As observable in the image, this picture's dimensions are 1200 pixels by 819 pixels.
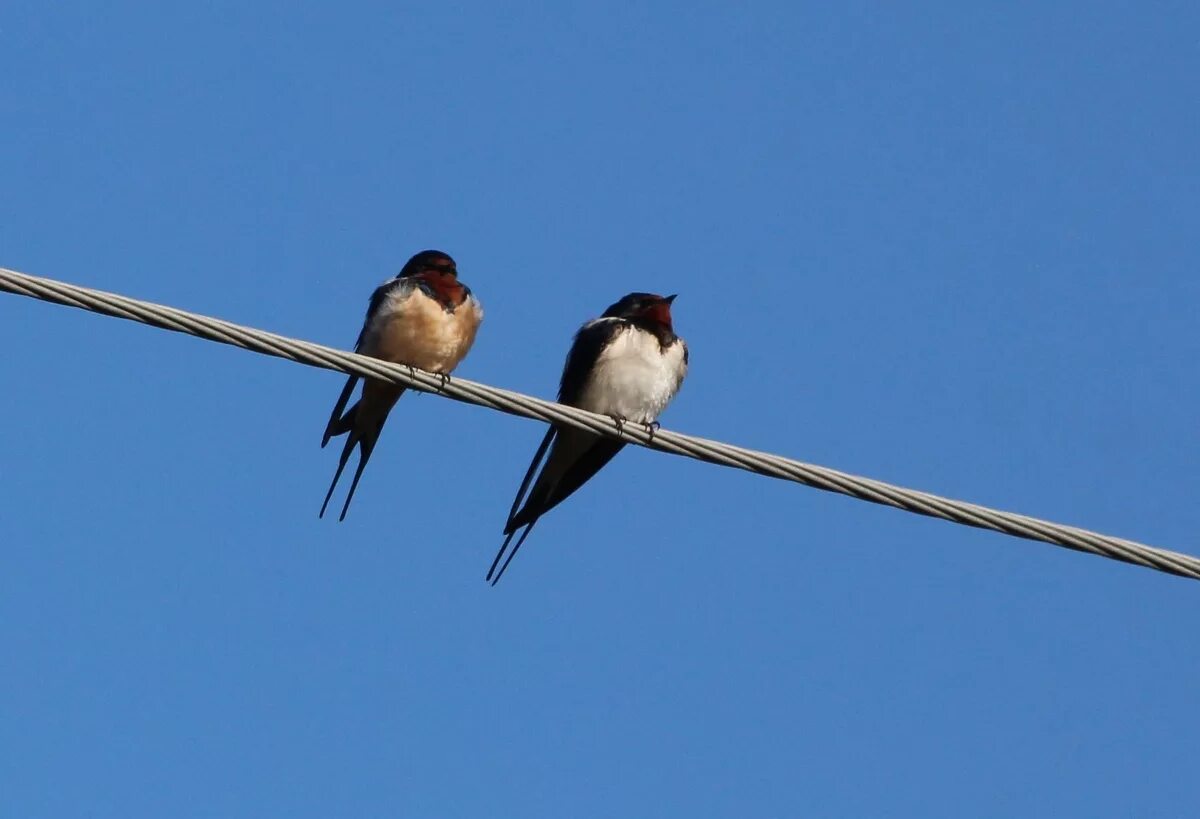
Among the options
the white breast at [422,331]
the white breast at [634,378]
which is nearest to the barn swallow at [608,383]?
the white breast at [634,378]

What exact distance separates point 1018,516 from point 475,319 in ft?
10.6

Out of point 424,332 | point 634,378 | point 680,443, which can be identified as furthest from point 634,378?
point 680,443

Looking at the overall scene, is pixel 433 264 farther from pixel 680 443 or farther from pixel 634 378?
pixel 680 443

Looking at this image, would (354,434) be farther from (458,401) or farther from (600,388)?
(458,401)

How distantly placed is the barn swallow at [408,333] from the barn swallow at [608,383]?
16.2 inches

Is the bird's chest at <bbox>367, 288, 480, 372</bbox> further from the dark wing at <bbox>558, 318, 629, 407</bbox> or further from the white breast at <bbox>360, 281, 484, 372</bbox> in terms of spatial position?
the dark wing at <bbox>558, 318, 629, 407</bbox>

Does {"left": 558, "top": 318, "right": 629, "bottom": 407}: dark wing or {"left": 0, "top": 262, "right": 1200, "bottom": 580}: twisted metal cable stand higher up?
{"left": 558, "top": 318, "right": 629, "bottom": 407}: dark wing

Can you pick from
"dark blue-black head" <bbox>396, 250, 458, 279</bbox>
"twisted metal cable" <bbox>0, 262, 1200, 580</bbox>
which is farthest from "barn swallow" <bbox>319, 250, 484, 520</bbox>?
"twisted metal cable" <bbox>0, 262, 1200, 580</bbox>

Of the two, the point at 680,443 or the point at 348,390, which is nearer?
the point at 680,443

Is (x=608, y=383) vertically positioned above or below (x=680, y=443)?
above

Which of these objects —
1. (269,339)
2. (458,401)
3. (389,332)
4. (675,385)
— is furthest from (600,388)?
(269,339)

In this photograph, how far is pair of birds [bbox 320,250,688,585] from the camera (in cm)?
701

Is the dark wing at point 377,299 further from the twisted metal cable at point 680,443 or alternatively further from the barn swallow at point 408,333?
the twisted metal cable at point 680,443

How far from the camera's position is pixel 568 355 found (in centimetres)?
730
